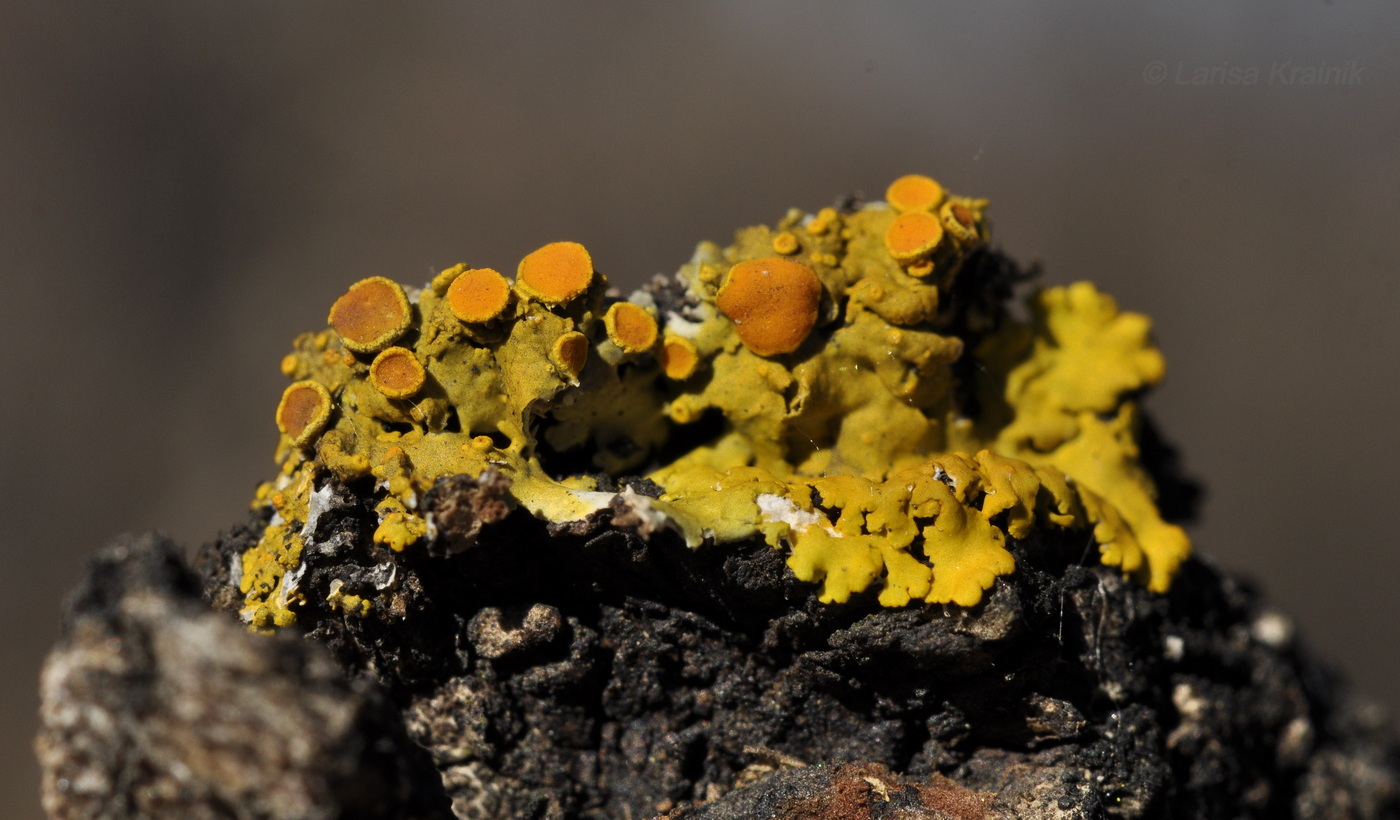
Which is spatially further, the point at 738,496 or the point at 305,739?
the point at 738,496

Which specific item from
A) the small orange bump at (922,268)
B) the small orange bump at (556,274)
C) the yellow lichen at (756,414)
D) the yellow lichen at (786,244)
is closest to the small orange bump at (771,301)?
the yellow lichen at (756,414)

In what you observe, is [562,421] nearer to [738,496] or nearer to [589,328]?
[589,328]

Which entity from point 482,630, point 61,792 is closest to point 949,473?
point 482,630

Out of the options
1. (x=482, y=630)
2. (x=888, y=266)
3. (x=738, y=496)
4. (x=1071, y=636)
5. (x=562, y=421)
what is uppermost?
(x=888, y=266)

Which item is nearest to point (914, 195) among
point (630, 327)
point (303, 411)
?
point (630, 327)

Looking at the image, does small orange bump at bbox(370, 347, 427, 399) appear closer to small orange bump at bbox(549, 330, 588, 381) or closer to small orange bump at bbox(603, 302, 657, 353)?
small orange bump at bbox(549, 330, 588, 381)

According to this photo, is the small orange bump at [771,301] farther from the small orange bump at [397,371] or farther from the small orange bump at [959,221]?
the small orange bump at [397,371]

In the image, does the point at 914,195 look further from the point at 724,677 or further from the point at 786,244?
the point at 724,677
